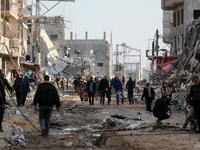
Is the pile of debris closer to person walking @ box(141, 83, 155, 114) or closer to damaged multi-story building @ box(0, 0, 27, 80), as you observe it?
person walking @ box(141, 83, 155, 114)

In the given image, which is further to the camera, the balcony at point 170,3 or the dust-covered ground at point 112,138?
the balcony at point 170,3

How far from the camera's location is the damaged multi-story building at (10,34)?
35.0m

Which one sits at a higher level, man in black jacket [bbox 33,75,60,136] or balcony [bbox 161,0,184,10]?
balcony [bbox 161,0,184,10]

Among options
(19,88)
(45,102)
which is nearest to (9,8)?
(19,88)

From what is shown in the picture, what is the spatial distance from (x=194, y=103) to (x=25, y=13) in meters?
34.8

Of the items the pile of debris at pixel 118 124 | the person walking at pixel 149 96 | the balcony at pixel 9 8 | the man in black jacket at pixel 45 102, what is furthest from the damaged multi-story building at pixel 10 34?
the man in black jacket at pixel 45 102

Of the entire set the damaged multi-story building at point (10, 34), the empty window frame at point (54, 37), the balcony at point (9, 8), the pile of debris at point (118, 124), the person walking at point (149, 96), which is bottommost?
the pile of debris at point (118, 124)

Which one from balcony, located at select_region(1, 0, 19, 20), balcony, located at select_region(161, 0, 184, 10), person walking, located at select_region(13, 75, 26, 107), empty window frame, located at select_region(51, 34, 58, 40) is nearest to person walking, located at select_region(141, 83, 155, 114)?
person walking, located at select_region(13, 75, 26, 107)

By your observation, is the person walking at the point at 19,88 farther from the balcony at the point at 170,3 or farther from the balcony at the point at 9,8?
the balcony at the point at 170,3

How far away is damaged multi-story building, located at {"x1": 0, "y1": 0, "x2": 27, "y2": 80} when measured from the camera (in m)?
35.0

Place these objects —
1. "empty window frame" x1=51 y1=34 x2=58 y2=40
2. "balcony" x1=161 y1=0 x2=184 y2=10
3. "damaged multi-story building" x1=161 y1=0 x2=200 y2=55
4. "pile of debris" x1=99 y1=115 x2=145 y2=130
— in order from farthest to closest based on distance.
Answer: "empty window frame" x1=51 y1=34 x2=58 y2=40, "balcony" x1=161 y1=0 x2=184 y2=10, "damaged multi-story building" x1=161 y1=0 x2=200 y2=55, "pile of debris" x1=99 y1=115 x2=145 y2=130

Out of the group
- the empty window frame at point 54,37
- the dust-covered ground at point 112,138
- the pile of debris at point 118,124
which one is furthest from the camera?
the empty window frame at point 54,37

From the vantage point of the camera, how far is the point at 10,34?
37.2 m

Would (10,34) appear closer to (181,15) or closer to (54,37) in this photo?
(181,15)
